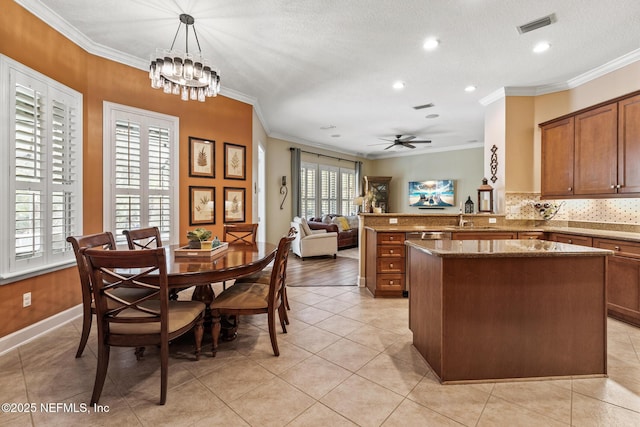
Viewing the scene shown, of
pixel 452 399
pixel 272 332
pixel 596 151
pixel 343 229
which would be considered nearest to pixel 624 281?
pixel 596 151

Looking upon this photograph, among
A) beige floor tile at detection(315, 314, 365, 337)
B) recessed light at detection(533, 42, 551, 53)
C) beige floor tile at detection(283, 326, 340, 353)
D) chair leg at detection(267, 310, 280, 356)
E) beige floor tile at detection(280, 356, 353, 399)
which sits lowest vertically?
beige floor tile at detection(280, 356, 353, 399)

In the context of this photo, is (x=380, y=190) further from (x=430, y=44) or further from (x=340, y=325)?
(x=340, y=325)

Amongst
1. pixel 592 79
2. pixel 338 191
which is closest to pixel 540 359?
pixel 592 79

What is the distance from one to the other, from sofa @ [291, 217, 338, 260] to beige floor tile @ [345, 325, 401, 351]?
141 inches

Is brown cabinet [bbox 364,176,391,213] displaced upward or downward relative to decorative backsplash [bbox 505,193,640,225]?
upward

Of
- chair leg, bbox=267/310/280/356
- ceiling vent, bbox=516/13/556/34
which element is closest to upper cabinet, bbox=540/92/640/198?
ceiling vent, bbox=516/13/556/34

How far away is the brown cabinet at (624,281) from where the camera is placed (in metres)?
2.96

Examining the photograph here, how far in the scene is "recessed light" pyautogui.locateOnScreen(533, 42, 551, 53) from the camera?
329cm

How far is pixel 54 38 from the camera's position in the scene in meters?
2.95

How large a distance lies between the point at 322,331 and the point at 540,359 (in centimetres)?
172

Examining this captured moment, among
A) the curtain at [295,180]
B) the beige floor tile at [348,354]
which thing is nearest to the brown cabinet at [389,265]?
the beige floor tile at [348,354]

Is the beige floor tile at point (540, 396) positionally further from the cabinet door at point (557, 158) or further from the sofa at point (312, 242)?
the sofa at point (312, 242)

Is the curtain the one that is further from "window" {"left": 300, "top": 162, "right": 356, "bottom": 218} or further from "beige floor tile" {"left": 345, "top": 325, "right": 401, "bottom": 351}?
"beige floor tile" {"left": 345, "top": 325, "right": 401, "bottom": 351}

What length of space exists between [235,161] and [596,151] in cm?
482
